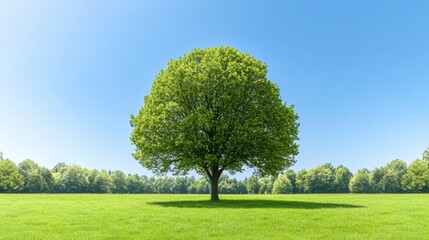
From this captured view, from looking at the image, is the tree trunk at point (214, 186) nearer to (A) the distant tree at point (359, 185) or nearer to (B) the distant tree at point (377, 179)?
(A) the distant tree at point (359, 185)

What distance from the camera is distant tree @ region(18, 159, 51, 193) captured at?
168 metres

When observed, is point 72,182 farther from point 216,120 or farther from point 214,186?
point 216,120

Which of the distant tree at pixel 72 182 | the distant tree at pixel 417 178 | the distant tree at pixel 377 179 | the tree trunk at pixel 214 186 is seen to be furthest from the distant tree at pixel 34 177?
the distant tree at pixel 417 178

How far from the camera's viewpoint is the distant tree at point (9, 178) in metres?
152

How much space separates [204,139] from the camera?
48.4m

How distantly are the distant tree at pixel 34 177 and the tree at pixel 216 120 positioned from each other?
440 feet

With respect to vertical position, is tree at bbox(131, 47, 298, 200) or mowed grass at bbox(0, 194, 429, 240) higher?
tree at bbox(131, 47, 298, 200)

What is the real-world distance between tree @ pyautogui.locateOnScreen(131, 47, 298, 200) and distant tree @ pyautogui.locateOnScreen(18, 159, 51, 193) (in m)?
134

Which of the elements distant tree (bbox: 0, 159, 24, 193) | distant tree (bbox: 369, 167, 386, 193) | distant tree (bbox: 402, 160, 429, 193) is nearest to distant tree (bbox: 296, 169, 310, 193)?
distant tree (bbox: 369, 167, 386, 193)

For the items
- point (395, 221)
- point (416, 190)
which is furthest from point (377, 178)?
point (395, 221)

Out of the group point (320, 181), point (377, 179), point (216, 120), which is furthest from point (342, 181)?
point (216, 120)

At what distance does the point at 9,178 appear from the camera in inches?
6078

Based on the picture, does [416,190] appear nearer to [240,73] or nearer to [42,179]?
[240,73]

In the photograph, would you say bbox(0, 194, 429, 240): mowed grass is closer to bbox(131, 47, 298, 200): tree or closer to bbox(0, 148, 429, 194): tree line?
bbox(131, 47, 298, 200): tree
